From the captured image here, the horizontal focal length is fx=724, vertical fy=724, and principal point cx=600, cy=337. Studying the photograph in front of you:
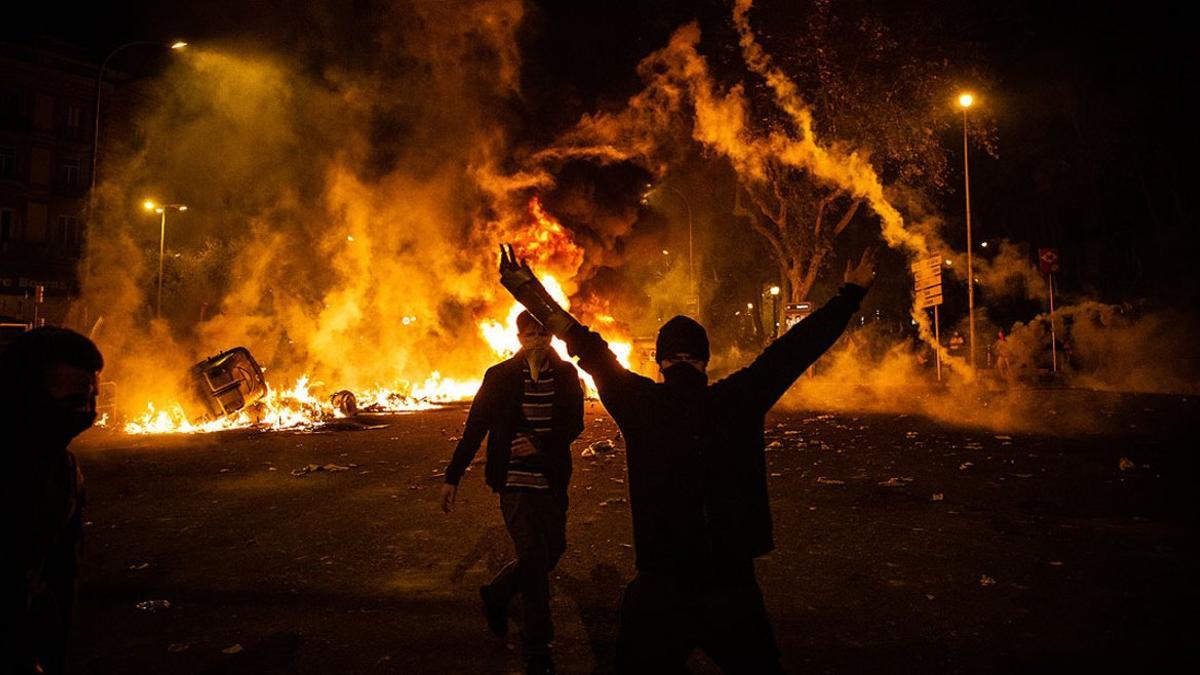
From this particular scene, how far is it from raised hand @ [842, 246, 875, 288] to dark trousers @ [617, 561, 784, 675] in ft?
4.31

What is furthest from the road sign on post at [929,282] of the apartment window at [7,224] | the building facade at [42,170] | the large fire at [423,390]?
the apartment window at [7,224]

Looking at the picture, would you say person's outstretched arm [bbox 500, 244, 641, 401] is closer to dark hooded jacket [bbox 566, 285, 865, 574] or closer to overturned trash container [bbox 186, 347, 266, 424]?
dark hooded jacket [bbox 566, 285, 865, 574]

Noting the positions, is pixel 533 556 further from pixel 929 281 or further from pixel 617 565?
pixel 929 281

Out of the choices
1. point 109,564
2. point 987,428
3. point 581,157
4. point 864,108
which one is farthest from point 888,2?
point 109,564

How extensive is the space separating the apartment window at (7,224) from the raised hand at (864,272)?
4779 centimetres

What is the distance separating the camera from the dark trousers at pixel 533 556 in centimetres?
353

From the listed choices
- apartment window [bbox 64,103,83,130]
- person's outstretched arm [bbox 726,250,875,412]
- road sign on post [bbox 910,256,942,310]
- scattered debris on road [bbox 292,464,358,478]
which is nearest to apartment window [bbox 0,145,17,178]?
apartment window [bbox 64,103,83,130]

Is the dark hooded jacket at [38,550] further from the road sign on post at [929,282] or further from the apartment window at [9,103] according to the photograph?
the apartment window at [9,103]

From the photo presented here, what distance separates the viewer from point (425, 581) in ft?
16.8

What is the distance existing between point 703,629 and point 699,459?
0.53 meters

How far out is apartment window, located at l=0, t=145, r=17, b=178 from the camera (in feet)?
125

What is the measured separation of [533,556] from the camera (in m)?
3.63

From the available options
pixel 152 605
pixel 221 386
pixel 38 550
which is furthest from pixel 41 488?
pixel 221 386

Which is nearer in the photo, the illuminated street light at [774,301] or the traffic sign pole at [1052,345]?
the traffic sign pole at [1052,345]
